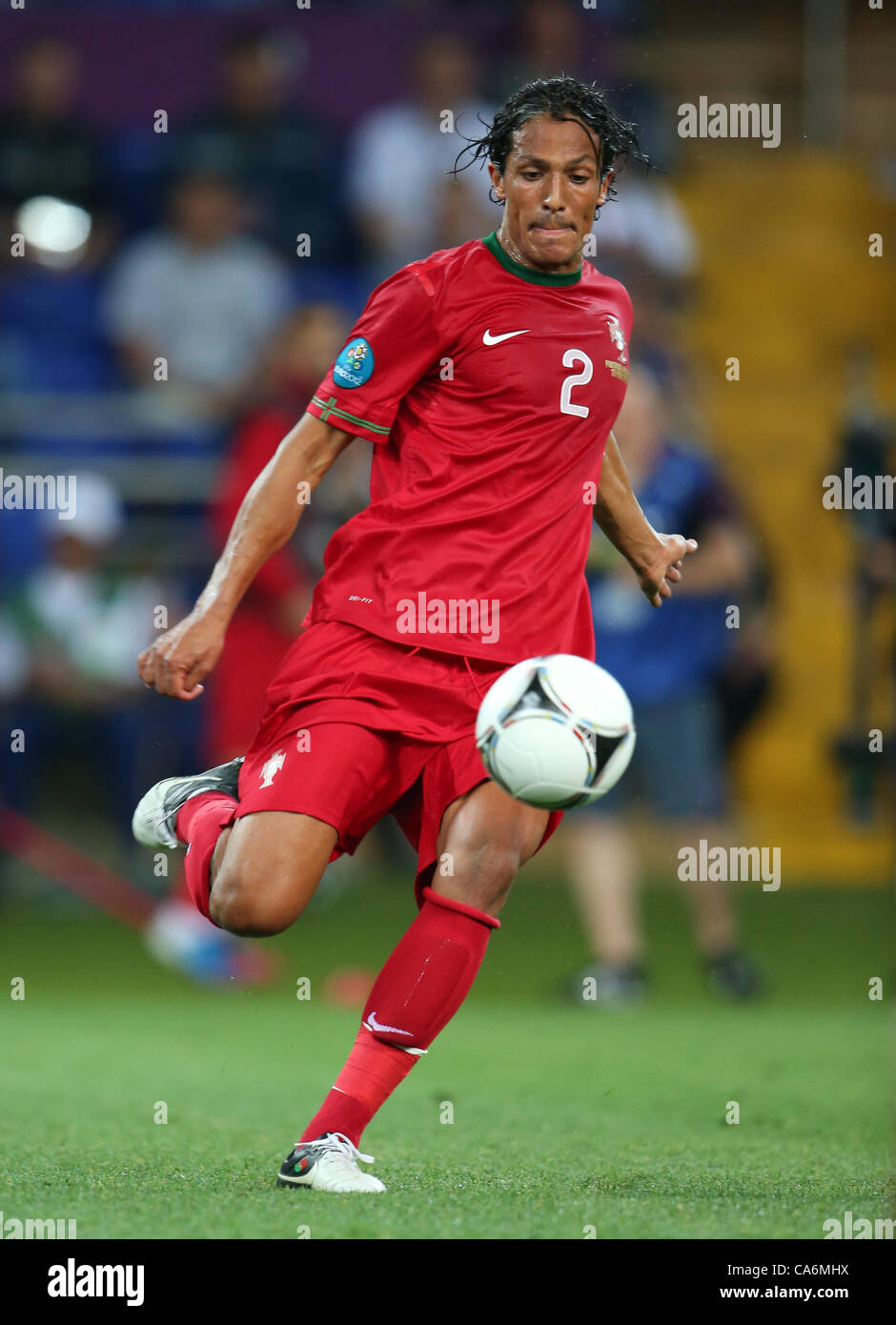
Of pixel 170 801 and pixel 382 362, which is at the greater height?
pixel 382 362

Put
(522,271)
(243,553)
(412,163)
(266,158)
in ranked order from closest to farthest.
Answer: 1. (243,553)
2. (522,271)
3. (412,163)
4. (266,158)

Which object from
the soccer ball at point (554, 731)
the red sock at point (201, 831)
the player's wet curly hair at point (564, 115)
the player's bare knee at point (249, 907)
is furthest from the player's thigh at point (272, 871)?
the player's wet curly hair at point (564, 115)

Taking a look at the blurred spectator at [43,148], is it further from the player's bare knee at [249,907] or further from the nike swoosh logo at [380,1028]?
the nike swoosh logo at [380,1028]

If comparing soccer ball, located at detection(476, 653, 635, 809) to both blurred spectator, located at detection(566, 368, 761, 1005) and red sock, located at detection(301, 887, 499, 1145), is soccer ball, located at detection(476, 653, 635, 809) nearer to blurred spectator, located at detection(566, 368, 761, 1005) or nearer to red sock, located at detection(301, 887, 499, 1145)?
red sock, located at detection(301, 887, 499, 1145)

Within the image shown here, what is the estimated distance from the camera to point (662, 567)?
14.4 ft

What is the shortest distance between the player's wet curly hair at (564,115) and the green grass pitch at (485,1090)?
7.04 feet

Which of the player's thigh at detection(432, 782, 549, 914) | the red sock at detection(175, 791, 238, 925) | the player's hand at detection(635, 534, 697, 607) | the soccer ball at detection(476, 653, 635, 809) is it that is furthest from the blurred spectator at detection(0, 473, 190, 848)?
the soccer ball at detection(476, 653, 635, 809)

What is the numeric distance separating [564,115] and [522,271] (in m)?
0.33

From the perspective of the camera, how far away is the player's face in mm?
3898

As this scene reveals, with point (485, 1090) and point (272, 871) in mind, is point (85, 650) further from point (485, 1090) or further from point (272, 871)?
point (272, 871)

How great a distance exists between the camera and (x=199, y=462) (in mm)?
9852

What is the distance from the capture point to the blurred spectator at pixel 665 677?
7109mm

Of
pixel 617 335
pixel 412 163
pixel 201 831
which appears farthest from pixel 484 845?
pixel 412 163
